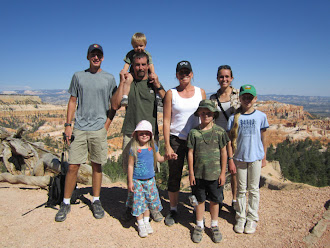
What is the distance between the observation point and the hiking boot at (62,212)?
12.5 feet

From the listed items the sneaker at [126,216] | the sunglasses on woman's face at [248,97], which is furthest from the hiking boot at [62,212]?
the sunglasses on woman's face at [248,97]

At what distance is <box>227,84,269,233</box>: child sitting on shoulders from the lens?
3590 mm

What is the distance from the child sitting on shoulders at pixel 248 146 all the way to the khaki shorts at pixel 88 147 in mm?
2158

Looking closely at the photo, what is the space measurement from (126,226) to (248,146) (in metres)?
2.44

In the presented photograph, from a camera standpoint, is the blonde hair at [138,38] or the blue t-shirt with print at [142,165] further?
the blonde hair at [138,38]

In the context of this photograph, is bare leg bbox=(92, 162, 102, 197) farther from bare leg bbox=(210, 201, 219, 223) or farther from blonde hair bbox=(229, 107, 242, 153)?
blonde hair bbox=(229, 107, 242, 153)

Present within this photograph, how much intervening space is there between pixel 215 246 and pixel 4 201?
421cm

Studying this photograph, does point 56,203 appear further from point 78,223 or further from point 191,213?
point 191,213

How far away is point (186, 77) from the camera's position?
3557 mm

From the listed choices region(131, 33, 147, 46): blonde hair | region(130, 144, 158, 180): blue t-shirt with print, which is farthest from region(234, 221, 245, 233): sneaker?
region(131, 33, 147, 46): blonde hair

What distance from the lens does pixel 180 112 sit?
3.56 m

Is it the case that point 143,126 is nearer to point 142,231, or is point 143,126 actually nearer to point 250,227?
point 142,231

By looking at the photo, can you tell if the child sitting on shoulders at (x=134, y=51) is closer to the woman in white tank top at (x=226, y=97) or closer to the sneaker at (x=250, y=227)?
the woman in white tank top at (x=226, y=97)

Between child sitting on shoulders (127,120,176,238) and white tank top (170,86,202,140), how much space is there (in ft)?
1.33
